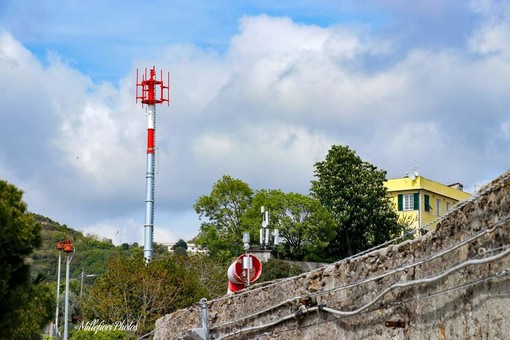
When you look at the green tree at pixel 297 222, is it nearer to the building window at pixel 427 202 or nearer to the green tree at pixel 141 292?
the green tree at pixel 141 292

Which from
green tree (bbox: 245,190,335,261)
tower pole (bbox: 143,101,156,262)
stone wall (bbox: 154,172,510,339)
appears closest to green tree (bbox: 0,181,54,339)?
stone wall (bbox: 154,172,510,339)

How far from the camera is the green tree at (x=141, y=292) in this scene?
155ft

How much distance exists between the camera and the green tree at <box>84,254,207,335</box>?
4728 cm

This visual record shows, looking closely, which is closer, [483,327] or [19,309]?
[483,327]

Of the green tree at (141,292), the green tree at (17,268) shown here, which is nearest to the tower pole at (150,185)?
the green tree at (141,292)

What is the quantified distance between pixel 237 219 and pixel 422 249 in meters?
57.8

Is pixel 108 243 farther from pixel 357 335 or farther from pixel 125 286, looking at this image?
pixel 357 335

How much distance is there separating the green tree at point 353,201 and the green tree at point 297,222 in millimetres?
1994

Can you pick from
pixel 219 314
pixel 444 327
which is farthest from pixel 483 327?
pixel 219 314

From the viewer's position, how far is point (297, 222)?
6300 centimetres

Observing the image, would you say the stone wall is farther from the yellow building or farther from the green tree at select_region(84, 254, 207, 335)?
the yellow building

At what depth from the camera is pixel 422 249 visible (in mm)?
9820

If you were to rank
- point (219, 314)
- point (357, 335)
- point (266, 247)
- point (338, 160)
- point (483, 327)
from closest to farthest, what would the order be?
point (483, 327), point (357, 335), point (219, 314), point (266, 247), point (338, 160)

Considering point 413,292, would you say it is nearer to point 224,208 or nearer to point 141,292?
point 141,292
